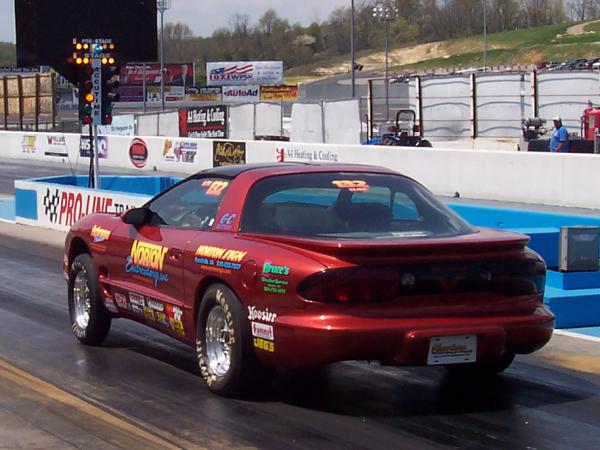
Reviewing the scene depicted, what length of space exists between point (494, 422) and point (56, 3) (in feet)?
69.3

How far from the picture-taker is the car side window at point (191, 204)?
7664mm

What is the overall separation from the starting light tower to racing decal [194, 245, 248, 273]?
1488 centimetres

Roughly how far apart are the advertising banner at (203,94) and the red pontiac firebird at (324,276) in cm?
10436

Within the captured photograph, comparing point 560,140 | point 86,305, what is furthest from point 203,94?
point 86,305

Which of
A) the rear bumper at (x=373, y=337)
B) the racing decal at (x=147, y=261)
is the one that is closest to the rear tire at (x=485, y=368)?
the rear bumper at (x=373, y=337)

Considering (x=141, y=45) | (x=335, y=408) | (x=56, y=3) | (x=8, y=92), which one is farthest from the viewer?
(x=8, y=92)

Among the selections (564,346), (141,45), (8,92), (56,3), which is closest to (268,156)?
(141,45)

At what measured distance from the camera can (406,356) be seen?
6.52m

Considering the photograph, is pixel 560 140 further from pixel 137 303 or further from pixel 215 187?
pixel 215 187

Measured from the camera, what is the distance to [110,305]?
28.5 feet

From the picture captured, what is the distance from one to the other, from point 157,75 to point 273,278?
11365 centimetres

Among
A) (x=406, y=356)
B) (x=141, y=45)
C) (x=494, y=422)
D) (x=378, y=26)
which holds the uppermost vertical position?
(x=378, y=26)

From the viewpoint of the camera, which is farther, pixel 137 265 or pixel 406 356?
pixel 137 265

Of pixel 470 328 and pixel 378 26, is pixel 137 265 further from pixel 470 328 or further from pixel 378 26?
pixel 378 26
